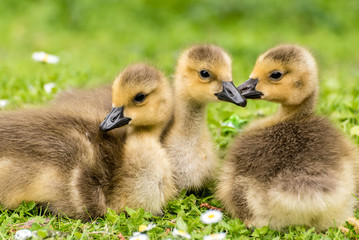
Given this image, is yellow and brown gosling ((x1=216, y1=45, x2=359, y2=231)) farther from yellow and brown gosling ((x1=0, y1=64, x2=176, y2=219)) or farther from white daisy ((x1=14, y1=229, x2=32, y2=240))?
white daisy ((x1=14, y1=229, x2=32, y2=240))

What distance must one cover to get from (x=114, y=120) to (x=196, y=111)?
0.47 m

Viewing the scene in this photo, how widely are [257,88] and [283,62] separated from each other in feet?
0.63

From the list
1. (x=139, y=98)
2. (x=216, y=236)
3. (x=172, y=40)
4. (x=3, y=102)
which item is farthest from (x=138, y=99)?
(x=172, y=40)

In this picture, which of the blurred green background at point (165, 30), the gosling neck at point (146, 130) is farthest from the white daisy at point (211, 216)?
the blurred green background at point (165, 30)

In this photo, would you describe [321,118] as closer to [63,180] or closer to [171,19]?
[63,180]

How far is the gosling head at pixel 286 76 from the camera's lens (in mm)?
2750

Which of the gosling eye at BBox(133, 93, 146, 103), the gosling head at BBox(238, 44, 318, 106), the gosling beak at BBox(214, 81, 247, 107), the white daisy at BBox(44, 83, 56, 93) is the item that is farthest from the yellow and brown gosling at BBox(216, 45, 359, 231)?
the white daisy at BBox(44, 83, 56, 93)

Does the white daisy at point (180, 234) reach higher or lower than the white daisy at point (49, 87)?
lower

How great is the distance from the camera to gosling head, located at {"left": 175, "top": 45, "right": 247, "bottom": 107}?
2.78 metres

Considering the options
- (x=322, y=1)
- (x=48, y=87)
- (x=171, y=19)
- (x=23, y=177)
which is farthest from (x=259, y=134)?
(x=322, y=1)

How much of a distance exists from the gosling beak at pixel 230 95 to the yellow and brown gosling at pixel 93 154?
29 centimetres

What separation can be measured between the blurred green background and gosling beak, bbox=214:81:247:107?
193 centimetres

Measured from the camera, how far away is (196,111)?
9.41 ft

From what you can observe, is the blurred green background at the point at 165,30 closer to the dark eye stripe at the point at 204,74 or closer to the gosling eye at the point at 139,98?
the dark eye stripe at the point at 204,74
